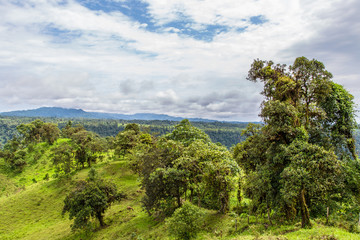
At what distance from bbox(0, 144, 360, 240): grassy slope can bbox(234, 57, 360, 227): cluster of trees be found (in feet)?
8.15

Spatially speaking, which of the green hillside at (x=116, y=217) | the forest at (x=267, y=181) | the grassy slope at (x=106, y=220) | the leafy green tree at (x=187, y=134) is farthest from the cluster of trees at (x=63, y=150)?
the leafy green tree at (x=187, y=134)

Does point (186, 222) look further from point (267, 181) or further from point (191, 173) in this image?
point (267, 181)

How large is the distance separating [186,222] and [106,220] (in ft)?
62.4

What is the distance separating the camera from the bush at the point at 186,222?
16.5 metres

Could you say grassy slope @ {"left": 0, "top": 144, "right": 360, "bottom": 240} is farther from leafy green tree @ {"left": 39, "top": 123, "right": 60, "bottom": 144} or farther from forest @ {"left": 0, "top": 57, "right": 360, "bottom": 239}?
leafy green tree @ {"left": 39, "top": 123, "right": 60, "bottom": 144}

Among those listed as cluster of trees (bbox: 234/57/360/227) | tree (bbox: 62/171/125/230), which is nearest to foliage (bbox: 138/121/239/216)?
cluster of trees (bbox: 234/57/360/227)

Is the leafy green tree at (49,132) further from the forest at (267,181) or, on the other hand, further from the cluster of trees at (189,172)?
the cluster of trees at (189,172)

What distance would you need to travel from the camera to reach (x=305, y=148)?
46.1ft

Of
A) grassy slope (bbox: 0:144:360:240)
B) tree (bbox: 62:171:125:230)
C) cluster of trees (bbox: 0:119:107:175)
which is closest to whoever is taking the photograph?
grassy slope (bbox: 0:144:360:240)

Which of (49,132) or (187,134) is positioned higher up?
(187,134)

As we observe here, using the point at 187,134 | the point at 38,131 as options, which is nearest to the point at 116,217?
the point at 187,134

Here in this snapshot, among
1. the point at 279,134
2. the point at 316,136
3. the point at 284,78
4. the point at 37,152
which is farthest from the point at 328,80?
the point at 37,152

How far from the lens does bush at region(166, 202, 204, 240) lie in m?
16.5

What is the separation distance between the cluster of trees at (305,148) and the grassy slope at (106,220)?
2483 millimetres
